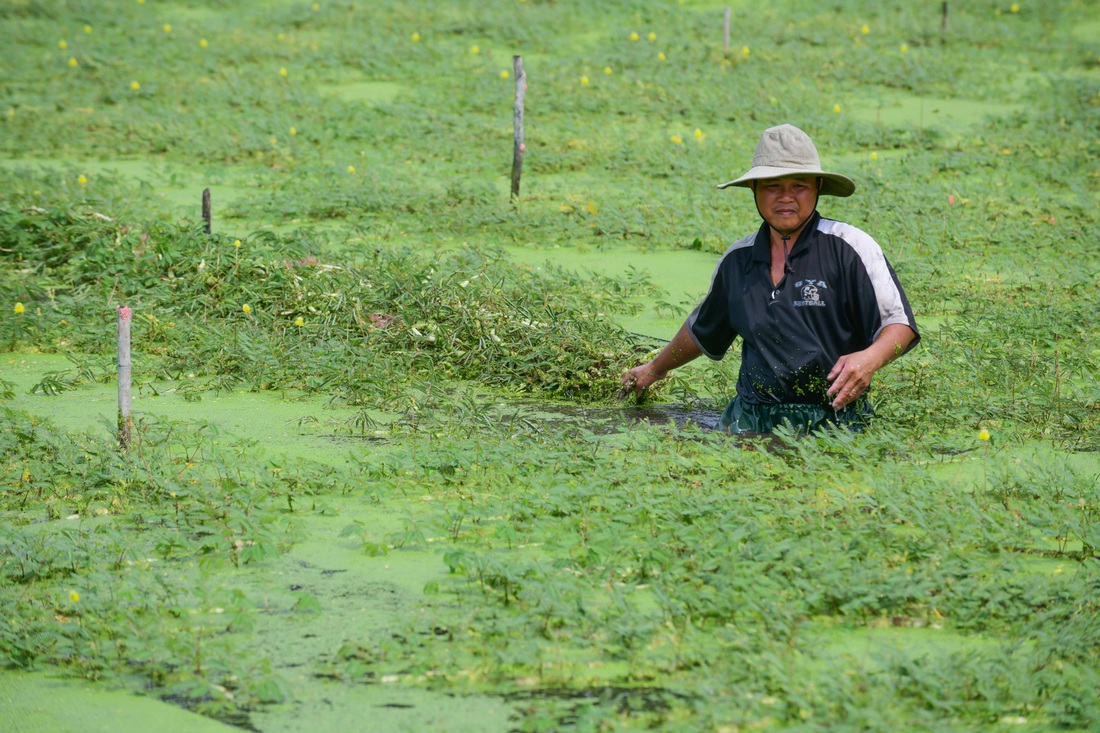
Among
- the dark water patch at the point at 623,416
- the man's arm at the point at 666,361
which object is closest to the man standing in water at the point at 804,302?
the man's arm at the point at 666,361

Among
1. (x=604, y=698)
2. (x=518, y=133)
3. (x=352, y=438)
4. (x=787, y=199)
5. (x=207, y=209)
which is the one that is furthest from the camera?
(x=518, y=133)

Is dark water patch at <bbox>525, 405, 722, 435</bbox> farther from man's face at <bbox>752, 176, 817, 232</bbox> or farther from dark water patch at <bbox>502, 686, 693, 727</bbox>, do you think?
dark water patch at <bbox>502, 686, 693, 727</bbox>

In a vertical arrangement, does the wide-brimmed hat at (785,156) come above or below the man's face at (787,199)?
above

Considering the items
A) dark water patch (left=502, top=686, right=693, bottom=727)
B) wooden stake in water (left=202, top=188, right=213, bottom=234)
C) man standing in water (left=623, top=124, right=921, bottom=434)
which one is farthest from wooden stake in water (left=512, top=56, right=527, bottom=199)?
dark water patch (left=502, top=686, right=693, bottom=727)

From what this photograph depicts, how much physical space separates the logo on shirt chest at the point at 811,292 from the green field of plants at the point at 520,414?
0.50 metres

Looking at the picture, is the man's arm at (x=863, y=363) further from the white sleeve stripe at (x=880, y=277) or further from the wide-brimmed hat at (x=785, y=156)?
the wide-brimmed hat at (x=785, y=156)

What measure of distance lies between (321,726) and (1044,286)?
4.84m

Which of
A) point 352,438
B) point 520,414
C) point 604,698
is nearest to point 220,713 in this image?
point 604,698

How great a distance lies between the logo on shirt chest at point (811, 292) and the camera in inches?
179

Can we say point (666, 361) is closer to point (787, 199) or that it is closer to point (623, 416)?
point (623, 416)

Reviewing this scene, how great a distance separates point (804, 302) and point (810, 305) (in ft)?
0.08

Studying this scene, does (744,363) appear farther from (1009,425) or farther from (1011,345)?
(1011,345)

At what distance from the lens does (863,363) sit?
431cm

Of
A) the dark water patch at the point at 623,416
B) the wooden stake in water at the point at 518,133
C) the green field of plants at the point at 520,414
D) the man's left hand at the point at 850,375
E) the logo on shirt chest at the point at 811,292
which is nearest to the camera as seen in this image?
the green field of plants at the point at 520,414
